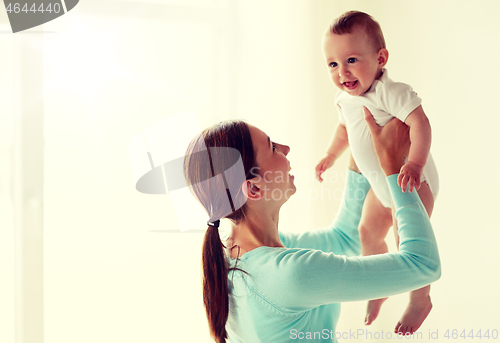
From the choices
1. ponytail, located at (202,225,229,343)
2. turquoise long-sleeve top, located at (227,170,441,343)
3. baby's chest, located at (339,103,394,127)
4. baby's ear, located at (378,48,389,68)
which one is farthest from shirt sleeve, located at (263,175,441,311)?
baby's ear, located at (378,48,389,68)

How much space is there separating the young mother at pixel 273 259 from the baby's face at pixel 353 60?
0.07 metres

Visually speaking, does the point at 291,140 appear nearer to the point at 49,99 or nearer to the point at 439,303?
the point at 439,303

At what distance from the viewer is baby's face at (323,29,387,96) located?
2.40 feet

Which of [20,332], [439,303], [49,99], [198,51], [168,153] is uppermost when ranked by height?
[198,51]

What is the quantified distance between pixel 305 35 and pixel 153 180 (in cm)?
74

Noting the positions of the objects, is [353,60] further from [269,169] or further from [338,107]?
[269,169]

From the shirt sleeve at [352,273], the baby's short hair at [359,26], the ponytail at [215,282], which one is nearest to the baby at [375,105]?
the baby's short hair at [359,26]

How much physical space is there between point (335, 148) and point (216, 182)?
363mm

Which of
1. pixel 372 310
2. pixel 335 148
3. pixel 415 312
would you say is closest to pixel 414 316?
pixel 415 312

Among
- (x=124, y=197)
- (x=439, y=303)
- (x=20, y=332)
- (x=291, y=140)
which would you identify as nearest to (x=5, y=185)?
(x=124, y=197)

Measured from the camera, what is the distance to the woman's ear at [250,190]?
72 centimetres

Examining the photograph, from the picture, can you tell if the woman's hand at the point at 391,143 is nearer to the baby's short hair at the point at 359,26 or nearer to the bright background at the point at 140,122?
the baby's short hair at the point at 359,26

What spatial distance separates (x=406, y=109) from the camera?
71cm

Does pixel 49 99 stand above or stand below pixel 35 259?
above
